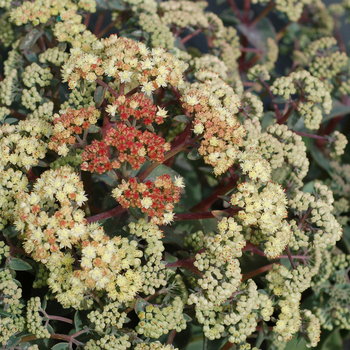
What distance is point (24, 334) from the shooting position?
98cm

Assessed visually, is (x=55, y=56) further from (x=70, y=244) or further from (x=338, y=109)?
(x=338, y=109)

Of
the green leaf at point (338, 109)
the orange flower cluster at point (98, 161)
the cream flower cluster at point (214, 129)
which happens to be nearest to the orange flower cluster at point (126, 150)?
the orange flower cluster at point (98, 161)

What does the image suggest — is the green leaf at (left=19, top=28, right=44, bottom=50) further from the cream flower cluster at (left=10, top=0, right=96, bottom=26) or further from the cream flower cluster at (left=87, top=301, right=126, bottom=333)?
the cream flower cluster at (left=87, top=301, right=126, bottom=333)

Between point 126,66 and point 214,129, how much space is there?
257 mm

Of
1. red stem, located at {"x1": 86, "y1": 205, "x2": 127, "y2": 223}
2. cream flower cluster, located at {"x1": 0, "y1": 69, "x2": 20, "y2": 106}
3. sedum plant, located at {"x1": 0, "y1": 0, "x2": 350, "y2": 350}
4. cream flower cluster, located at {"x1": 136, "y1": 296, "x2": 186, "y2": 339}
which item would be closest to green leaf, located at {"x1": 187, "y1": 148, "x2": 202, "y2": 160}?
sedum plant, located at {"x1": 0, "y1": 0, "x2": 350, "y2": 350}

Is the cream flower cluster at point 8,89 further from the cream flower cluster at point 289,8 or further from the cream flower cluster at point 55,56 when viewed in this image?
the cream flower cluster at point 289,8

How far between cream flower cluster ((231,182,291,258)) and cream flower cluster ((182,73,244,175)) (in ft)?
0.27

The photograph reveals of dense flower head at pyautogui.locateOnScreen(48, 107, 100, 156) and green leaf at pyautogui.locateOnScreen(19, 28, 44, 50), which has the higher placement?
green leaf at pyautogui.locateOnScreen(19, 28, 44, 50)

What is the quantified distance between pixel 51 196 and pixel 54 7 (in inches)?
23.6

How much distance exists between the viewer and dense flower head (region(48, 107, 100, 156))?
0.91m

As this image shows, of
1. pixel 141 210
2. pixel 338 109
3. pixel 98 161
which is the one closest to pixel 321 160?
pixel 338 109

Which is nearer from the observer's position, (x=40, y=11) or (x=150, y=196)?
(x=150, y=196)

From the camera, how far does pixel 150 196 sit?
0.86 m

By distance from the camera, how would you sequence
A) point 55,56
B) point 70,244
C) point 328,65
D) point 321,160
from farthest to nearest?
point 321,160 → point 328,65 → point 55,56 → point 70,244
